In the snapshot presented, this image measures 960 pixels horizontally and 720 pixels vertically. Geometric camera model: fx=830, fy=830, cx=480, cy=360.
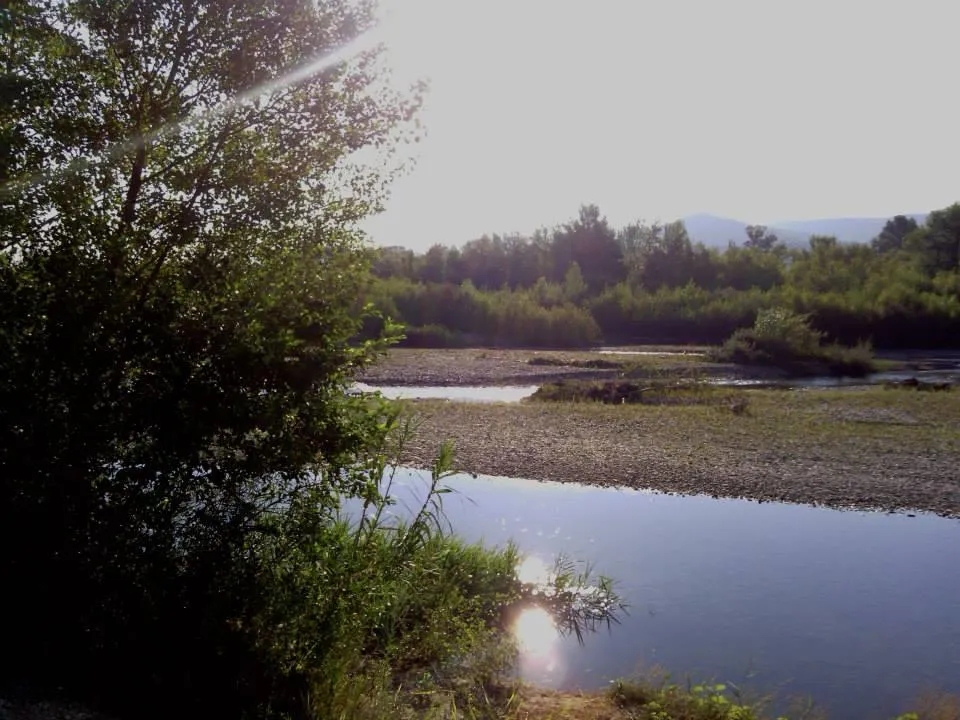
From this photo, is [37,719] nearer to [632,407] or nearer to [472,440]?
[472,440]

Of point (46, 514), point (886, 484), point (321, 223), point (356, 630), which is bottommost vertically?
point (886, 484)

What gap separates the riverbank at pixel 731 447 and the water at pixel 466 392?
4.01 m

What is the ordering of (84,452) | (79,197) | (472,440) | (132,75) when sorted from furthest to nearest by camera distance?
(472,440), (132,75), (79,197), (84,452)

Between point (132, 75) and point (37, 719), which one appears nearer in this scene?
point (37, 719)

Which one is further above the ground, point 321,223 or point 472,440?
point 321,223

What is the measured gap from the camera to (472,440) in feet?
66.8

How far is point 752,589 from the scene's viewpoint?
1012 cm

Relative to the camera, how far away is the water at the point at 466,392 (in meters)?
31.4

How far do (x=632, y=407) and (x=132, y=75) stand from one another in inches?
864

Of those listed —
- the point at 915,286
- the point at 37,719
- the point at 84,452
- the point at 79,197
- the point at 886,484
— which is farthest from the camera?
the point at 915,286

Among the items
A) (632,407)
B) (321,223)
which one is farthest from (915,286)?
(321,223)

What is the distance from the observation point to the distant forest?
214ft

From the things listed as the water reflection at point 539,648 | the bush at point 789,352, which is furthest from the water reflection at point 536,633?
the bush at point 789,352

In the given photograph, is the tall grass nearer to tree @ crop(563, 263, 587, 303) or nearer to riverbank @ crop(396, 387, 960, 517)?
riverbank @ crop(396, 387, 960, 517)
